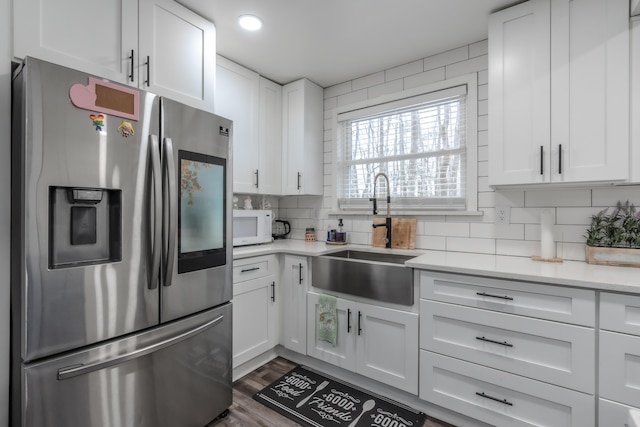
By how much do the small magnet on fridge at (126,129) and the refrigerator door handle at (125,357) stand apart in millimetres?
933

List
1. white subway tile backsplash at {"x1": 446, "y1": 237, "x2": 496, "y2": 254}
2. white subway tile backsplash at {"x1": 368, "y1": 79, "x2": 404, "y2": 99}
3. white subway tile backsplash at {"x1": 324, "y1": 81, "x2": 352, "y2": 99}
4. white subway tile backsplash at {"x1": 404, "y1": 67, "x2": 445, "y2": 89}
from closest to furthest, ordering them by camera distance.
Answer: white subway tile backsplash at {"x1": 446, "y1": 237, "x2": 496, "y2": 254}, white subway tile backsplash at {"x1": 404, "y1": 67, "x2": 445, "y2": 89}, white subway tile backsplash at {"x1": 368, "y1": 79, "x2": 404, "y2": 99}, white subway tile backsplash at {"x1": 324, "y1": 81, "x2": 352, "y2": 99}

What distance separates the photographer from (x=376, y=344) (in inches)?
77.1

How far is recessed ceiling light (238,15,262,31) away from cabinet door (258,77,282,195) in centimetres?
73

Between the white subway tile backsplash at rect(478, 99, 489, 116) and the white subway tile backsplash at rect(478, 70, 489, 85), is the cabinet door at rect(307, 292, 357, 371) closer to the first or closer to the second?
the white subway tile backsplash at rect(478, 99, 489, 116)

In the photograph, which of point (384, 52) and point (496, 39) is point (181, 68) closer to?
point (384, 52)

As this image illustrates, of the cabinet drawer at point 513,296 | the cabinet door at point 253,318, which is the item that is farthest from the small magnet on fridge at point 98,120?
the cabinet drawer at point 513,296

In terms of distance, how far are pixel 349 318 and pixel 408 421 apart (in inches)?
25.7

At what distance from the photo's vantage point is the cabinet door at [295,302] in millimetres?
2301

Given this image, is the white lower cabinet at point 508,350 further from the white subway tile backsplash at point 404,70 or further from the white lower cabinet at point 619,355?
the white subway tile backsplash at point 404,70

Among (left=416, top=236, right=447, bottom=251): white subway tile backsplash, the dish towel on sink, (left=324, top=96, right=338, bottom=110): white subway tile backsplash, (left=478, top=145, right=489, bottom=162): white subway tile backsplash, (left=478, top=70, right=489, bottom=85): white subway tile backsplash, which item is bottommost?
the dish towel on sink

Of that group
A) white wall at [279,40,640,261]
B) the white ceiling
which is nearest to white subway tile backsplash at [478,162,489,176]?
white wall at [279,40,640,261]

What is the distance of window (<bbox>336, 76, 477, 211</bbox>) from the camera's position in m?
2.31

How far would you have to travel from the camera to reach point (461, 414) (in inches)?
66.9

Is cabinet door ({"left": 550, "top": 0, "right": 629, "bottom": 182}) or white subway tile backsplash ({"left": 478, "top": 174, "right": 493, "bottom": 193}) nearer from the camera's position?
cabinet door ({"left": 550, "top": 0, "right": 629, "bottom": 182})
